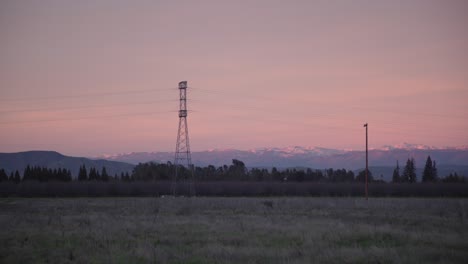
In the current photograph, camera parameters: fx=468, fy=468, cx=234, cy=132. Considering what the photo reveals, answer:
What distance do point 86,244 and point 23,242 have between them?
2.65m

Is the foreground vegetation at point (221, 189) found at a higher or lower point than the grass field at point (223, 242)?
lower

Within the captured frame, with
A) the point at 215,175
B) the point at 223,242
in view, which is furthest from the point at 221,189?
the point at 223,242

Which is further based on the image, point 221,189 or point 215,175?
point 215,175

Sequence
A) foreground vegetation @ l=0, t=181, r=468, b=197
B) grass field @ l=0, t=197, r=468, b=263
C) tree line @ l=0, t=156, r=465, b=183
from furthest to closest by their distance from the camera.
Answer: tree line @ l=0, t=156, r=465, b=183, foreground vegetation @ l=0, t=181, r=468, b=197, grass field @ l=0, t=197, r=468, b=263

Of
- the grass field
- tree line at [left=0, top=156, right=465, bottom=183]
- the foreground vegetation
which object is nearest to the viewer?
the grass field

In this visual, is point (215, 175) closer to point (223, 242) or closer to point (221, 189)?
point (221, 189)

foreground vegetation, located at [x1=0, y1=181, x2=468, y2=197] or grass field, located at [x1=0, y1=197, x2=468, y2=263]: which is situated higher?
grass field, located at [x1=0, y1=197, x2=468, y2=263]

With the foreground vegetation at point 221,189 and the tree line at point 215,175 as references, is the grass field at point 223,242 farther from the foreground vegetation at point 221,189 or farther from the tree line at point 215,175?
the tree line at point 215,175

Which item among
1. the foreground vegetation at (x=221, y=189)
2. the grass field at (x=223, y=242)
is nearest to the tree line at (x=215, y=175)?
the foreground vegetation at (x=221, y=189)

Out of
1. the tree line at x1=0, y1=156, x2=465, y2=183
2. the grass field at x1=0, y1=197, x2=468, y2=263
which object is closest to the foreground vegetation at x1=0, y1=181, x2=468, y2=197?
the tree line at x1=0, y1=156, x2=465, y2=183

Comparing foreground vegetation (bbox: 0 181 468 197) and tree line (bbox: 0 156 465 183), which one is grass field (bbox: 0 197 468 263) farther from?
tree line (bbox: 0 156 465 183)

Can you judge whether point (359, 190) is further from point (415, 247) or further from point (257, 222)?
point (415, 247)

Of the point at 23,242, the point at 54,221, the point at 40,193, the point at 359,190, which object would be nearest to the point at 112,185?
the point at 40,193

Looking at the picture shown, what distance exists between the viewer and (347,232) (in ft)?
68.9
